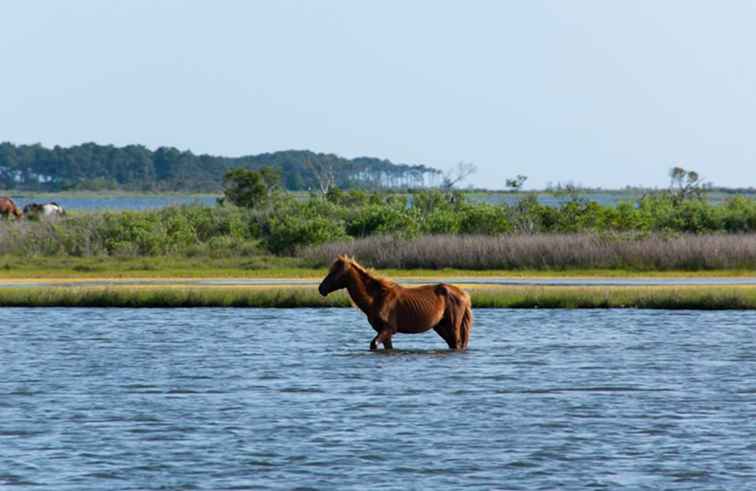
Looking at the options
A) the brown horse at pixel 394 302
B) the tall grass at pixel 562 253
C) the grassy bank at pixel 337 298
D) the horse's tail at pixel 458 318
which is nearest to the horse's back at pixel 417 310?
the brown horse at pixel 394 302

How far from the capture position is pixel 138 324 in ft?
124

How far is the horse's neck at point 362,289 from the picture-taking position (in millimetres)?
29125

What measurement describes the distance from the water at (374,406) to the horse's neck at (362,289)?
1168 mm

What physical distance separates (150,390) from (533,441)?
794 cm

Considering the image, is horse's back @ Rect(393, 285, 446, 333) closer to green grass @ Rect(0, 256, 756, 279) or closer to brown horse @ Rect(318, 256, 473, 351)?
brown horse @ Rect(318, 256, 473, 351)

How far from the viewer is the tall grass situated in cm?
5506

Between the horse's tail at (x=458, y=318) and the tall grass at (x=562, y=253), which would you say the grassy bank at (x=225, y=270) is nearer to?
the tall grass at (x=562, y=253)

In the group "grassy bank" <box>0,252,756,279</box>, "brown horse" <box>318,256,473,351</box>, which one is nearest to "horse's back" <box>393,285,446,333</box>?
"brown horse" <box>318,256,473,351</box>

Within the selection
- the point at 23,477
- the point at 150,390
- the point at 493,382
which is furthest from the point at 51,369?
the point at 23,477

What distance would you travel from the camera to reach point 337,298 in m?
41.6

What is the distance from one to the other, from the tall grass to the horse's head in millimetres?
26157

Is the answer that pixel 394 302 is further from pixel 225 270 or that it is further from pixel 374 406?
pixel 225 270

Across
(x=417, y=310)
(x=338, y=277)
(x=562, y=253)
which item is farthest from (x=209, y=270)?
(x=417, y=310)

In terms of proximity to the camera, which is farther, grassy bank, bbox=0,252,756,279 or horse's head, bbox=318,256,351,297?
grassy bank, bbox=0,252,756,279
